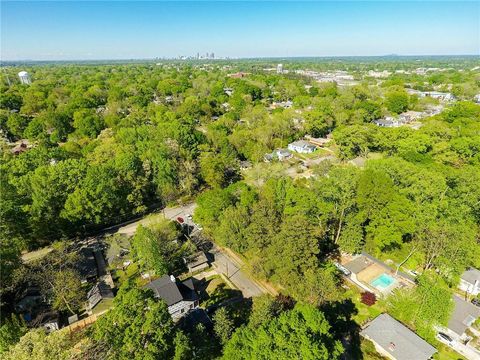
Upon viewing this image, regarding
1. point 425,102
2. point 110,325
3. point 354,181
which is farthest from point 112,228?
point 425,102

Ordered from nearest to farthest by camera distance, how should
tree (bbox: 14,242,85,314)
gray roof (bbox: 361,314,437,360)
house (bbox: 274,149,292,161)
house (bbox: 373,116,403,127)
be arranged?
1. gray roof (bbox: 361,314,437,360)
2. tree (bbox: 14,242,85,314)
3. house (bbox: 274,149,292,161)
4. house (bbox: 373,116,403,127)

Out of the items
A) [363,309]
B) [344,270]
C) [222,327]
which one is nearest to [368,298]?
[363,309]

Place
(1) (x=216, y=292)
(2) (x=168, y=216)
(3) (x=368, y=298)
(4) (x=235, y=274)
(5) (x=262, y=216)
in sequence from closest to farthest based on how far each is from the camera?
1. (3) (x=368, y=298)
2. (5) (x=262, y=216)
3. (1) (x=216, y=292)
4. (4) (x=235, y=274)
5. (2) (x=168, y=216)

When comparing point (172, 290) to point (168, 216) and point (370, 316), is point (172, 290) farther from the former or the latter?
point (370, 316)

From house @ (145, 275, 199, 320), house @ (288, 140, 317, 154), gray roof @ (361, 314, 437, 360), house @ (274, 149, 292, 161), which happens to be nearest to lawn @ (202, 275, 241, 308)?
house @ (145, 275, 199, 320)

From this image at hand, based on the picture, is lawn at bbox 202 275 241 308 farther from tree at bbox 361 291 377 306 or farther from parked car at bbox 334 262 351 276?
tree at bbox 361 291 377 306

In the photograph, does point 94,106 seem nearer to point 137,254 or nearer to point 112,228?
point 112,228
